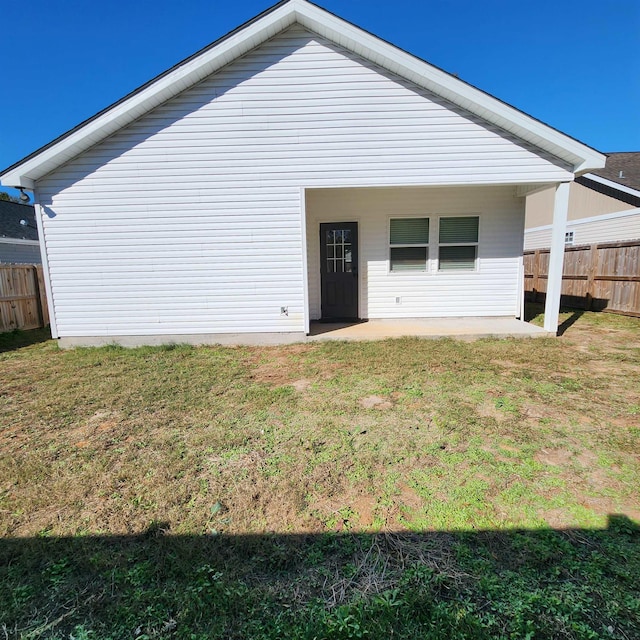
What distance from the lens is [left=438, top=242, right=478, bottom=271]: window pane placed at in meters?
8.06

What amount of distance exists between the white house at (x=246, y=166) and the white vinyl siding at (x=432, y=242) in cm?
149

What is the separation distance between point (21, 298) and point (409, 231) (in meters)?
9.53

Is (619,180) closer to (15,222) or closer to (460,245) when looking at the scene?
(460,245)

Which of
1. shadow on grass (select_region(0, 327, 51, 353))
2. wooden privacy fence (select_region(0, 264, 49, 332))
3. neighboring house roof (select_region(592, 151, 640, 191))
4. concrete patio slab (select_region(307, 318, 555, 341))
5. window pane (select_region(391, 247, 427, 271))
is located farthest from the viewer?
neighboring house roof (select_region(592, 151, 640, 191))

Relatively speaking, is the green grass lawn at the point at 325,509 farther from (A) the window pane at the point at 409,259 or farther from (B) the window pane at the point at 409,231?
(B) the window pane at the point at 409,231

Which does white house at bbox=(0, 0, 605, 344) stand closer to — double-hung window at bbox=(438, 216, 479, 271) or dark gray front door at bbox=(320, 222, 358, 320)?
double-hung window at bbox=(438, 216, 479, 271)

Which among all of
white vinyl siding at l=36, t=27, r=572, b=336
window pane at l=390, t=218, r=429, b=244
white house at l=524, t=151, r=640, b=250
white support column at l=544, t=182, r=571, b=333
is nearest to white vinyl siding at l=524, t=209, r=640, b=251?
white house at l=524, t=151, r=640, b=250

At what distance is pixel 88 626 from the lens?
5.35ft

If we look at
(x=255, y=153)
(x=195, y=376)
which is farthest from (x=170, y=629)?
(x=255, y=153)

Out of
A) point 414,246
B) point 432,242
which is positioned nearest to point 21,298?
point 414,246

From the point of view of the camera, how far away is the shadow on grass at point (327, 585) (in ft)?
5.25

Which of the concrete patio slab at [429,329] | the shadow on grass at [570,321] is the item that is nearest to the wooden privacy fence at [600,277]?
→ the shadow on grass at [570,321]

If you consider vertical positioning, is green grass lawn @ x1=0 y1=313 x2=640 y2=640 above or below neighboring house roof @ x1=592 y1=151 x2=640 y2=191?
below

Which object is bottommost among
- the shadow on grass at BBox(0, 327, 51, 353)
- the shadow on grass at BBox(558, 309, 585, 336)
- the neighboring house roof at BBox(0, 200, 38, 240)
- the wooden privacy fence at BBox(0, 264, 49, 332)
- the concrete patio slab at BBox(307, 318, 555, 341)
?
the shadow on grass at BBox(0, 327, 51, 353)
